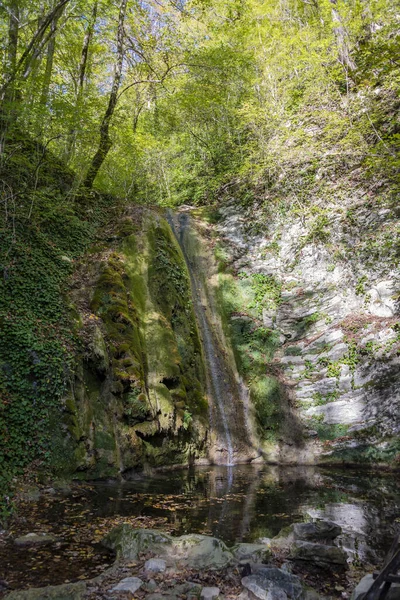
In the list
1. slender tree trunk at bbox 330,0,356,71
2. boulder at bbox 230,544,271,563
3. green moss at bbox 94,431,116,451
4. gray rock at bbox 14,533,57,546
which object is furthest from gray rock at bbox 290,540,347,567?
slender tree trunk at bbox 330,0,356,71

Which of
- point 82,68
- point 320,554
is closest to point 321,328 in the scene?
point 320,554

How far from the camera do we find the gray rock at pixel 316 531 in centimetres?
466

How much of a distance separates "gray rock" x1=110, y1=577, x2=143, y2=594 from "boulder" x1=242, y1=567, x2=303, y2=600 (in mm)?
1012

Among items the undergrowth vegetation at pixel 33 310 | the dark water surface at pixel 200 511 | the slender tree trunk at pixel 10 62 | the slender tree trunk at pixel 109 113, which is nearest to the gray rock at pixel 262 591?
the dark water surface at pixel 200 511

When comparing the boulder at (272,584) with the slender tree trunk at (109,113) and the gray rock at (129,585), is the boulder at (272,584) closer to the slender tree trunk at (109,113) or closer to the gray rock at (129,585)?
the gray rock at (129,585)

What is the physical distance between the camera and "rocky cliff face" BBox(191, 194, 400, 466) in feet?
30.8

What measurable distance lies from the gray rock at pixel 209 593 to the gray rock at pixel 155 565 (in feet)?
1.87

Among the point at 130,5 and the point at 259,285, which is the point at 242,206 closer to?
the point at 259,285

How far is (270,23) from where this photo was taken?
58.1 ft

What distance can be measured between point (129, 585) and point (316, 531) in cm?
245

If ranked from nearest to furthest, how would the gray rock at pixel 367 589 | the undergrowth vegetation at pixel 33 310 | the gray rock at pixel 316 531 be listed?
1. the gray rock at pixel 367 589
2. the gray rock at pixel 316 531
3. the undergrowth vegetation at pixel 33 310

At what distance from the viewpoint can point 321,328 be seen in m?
11.3

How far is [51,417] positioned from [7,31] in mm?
9358

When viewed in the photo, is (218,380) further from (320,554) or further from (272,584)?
(272,584)
